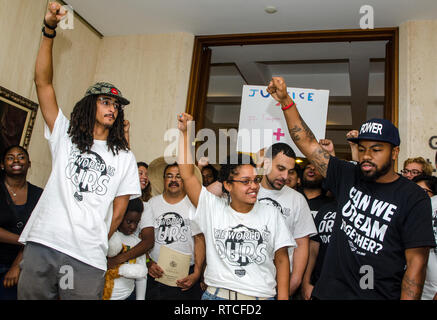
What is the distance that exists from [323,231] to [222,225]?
0.87 metres

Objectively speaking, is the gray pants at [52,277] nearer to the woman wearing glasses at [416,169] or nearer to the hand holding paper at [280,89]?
the hand holding paper at [280,89]

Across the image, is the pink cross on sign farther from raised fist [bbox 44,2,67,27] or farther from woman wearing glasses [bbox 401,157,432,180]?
raised fist [bbox 44,2,67,27]

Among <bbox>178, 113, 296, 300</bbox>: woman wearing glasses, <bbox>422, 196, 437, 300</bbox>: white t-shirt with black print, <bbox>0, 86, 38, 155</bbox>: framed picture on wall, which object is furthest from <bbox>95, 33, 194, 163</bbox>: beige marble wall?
<bbox>422, 196, 437, 300</bbox>: white t-shirt with black print

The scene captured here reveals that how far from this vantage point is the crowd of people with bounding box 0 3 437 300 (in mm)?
1777

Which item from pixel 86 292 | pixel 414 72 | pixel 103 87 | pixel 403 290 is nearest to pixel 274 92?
pixel 103 87

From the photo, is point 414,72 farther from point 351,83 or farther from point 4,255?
point 4,255

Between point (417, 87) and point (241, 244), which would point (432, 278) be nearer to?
point (241, 244)

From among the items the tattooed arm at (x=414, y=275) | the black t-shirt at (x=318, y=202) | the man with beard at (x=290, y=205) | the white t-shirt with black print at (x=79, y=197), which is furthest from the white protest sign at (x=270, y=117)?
the tattooed arm at (x=414, y=275)

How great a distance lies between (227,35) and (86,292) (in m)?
3.62

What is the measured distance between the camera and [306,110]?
3629 mm

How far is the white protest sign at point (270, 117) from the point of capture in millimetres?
3592

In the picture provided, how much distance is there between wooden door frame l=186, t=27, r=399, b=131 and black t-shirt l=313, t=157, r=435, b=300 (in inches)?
93.3

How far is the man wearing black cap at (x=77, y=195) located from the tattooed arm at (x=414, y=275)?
4.57 ft

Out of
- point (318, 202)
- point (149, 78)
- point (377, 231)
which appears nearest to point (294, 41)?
point (149, 78)
